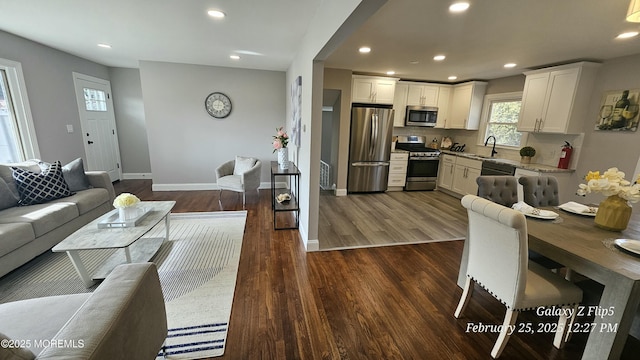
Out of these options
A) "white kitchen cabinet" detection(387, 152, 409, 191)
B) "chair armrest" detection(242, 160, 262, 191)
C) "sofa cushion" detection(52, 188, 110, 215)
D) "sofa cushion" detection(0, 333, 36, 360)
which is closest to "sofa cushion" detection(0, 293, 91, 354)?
"sofa cushion" detection(0, 333, 36, 360)

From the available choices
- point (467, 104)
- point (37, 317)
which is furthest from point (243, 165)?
point (467, 104)

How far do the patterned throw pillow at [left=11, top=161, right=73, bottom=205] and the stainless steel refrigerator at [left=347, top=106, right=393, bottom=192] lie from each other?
430cm

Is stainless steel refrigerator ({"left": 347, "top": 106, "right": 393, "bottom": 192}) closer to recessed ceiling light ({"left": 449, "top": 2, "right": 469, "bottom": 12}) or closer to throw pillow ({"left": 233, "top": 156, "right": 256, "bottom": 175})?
throw pillow ({"left": 233, "top": 156, "right": 256, "bottom": 175})

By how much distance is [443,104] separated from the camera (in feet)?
18.5

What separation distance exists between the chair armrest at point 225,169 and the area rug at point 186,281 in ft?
4.49

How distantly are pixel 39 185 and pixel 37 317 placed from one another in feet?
7.65

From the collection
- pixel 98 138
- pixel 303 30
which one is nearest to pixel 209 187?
pixel 98 138

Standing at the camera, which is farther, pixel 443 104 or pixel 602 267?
pixel 443 104

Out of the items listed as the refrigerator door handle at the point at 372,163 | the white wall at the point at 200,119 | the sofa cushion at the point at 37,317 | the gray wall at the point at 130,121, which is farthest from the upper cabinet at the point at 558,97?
the gray wall at the point at 130,121

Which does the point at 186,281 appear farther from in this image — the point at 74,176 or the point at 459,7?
Answer: the point at 459,7

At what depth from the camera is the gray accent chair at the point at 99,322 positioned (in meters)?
0.79

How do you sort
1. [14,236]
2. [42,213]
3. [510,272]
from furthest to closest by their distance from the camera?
[42,213] → [14,236] → [510,272]

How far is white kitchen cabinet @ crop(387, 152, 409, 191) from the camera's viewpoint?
538 centimetres

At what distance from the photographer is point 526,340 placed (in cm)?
176
